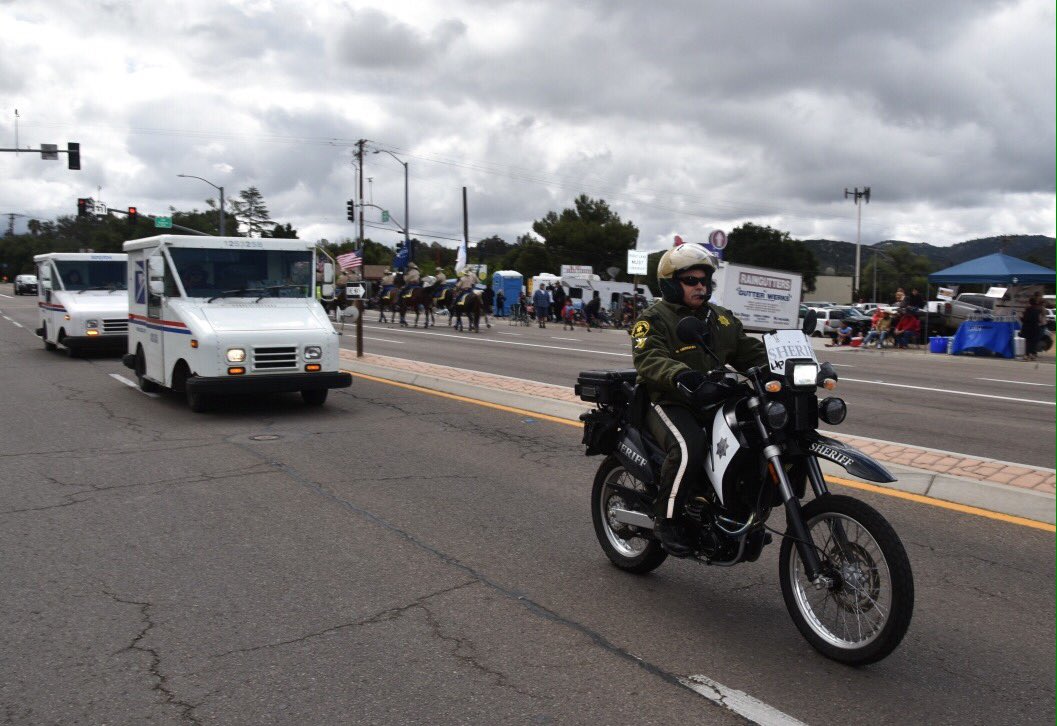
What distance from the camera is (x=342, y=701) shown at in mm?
3668

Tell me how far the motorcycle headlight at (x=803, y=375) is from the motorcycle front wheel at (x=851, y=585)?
0.51 m

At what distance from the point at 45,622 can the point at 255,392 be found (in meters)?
6.44

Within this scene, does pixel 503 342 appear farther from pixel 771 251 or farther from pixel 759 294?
pixel 771 251

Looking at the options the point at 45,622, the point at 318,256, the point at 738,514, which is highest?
the point at 318,256

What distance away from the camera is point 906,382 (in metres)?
16.2

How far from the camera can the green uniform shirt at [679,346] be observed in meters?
4.56

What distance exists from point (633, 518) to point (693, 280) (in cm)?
138

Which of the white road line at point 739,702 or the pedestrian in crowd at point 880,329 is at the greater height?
the pedestrian in crowd at point 880,329

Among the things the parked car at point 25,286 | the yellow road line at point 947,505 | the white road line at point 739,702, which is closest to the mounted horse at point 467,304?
the yellow road line at point 947,505

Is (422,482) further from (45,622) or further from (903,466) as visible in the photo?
(903,466)

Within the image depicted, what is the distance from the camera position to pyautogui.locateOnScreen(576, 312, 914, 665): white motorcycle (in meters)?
3.77

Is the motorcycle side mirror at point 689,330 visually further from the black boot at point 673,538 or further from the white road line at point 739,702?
the white road line at point 739,702

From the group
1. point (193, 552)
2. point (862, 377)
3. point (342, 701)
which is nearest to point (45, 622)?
point (193, 552)

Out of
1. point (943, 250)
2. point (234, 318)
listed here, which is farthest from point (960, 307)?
point (943, 250)
